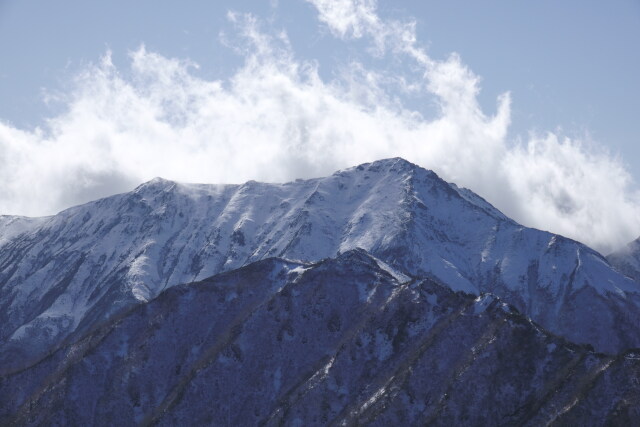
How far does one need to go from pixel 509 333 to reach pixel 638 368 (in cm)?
3358

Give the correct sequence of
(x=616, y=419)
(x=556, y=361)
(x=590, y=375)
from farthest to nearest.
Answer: (x=556, y=361) < (x=590, y=375) < (x=616, y=419)

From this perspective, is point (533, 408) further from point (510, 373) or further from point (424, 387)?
point (424, 387)

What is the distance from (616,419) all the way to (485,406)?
28.2 metres

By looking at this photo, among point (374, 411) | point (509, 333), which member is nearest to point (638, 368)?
point (509, 333)

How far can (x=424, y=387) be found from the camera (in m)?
197

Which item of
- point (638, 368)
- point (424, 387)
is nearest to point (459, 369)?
point (424, 387)

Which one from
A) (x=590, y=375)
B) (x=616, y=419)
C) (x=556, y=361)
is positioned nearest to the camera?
(x=616, y=419)

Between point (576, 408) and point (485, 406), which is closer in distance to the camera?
point (576, 408)

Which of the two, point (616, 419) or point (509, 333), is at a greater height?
point (509, 333)

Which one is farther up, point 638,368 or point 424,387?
point 638,368

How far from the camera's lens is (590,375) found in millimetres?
Result: 176000

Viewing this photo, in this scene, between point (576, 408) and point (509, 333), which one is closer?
point (576, 408)

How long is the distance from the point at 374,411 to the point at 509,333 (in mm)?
30620

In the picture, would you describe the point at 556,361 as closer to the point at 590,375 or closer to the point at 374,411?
the point at 590,375
